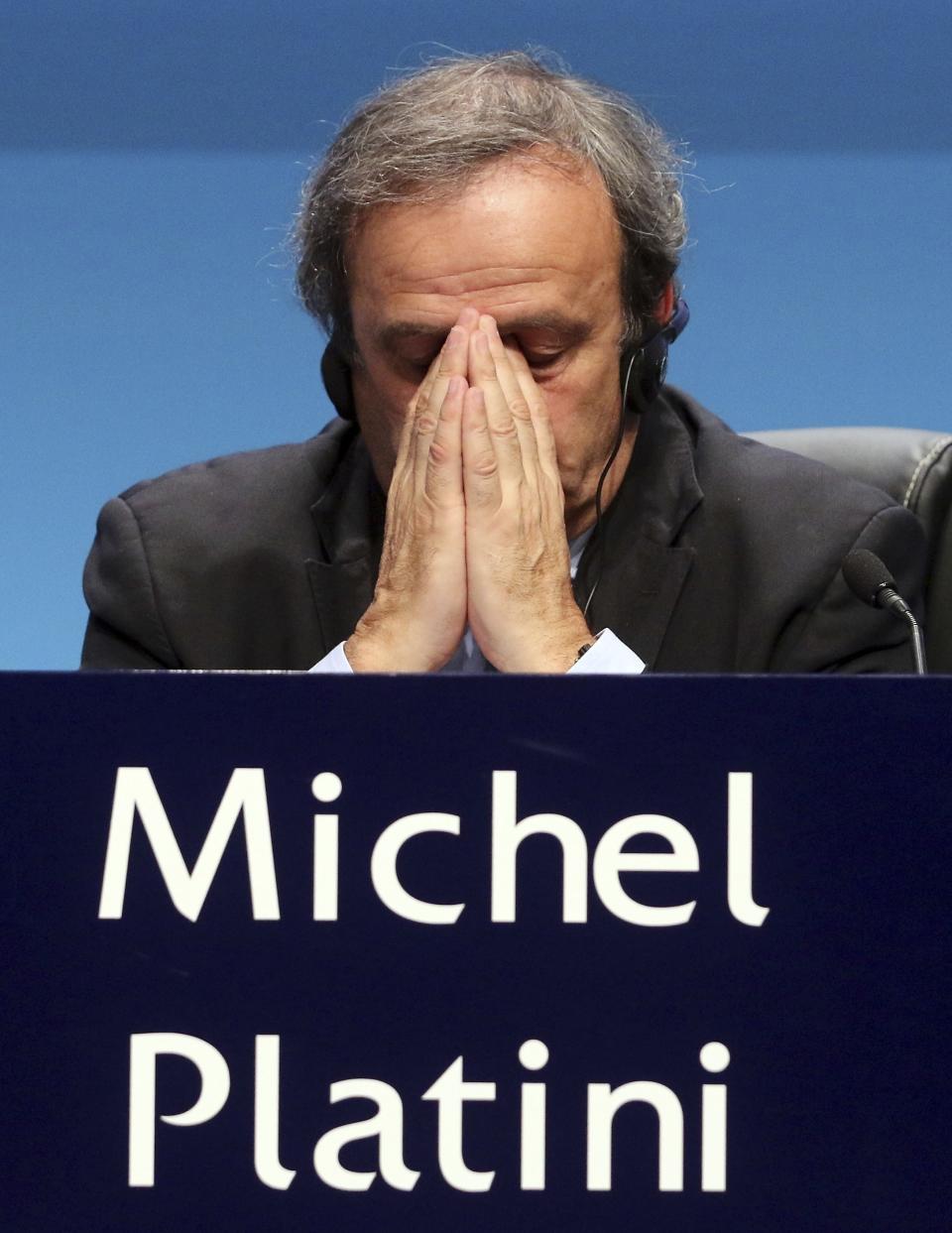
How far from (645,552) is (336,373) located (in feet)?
1.05

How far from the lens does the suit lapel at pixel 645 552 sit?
4.62ft

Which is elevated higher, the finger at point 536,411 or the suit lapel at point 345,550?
the finger at point 536,411

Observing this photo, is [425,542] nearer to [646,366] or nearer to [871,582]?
[646,366]

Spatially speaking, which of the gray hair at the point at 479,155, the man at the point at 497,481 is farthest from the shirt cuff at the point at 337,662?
the gray hair at the point at 479,155

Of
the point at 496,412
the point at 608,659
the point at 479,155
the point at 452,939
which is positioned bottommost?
the point at 452,939

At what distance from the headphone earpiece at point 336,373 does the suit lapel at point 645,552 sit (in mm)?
263

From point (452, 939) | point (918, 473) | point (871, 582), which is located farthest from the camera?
point (918, 473)

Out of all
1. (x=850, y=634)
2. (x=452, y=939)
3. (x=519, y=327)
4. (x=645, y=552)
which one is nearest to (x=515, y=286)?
(x=519, y=327)

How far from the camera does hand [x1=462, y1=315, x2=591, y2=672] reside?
4.17 feet

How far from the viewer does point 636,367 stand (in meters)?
1.39

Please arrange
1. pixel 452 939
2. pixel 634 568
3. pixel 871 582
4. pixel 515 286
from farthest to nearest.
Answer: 1. pixel 634 568
2. pixel 515 286
3. pixel 871 582
4. pixel 452 939

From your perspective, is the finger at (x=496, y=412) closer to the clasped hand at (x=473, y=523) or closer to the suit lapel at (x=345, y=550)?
the clasped hand at (x=473, y=523)

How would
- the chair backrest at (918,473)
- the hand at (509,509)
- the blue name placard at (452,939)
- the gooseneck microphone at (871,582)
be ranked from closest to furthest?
the blue name placard at (452,939) < the gooseneck microphone at (871,582) < the hand at (509,509) < the chair backrest at (918,473)

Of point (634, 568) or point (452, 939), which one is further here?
point (634, 568)
